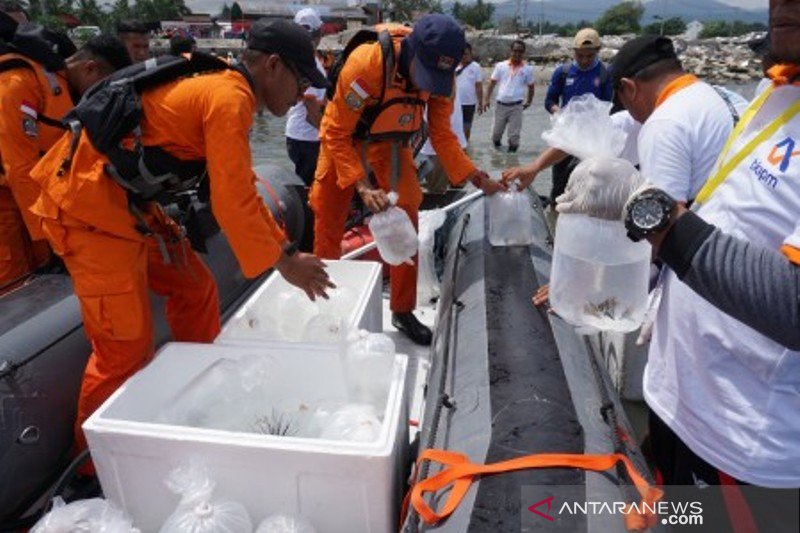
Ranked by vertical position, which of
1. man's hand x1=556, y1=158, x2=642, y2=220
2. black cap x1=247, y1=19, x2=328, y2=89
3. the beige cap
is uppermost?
black cap x1=247, y1=19, x2=328, y2=89

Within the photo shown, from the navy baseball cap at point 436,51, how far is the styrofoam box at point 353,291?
936 mm

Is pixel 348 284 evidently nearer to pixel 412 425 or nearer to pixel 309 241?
pixel 412 425

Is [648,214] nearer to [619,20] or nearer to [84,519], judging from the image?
[84,519]

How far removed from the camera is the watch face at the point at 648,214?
1.05 metres

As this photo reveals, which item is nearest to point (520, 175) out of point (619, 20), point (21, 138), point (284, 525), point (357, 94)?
point (357, 94)

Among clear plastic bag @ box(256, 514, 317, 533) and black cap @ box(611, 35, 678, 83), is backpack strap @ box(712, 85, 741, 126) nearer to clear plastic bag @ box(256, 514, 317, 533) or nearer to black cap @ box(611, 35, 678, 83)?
black cap @ box(611, 35, 678, 83)

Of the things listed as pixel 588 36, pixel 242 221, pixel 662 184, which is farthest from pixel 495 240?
pixel 588 36

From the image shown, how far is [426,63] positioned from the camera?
2611 millimetres

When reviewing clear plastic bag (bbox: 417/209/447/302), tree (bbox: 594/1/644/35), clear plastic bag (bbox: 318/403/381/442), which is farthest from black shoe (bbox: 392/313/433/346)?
tree (bbox: 594/1/644/35)

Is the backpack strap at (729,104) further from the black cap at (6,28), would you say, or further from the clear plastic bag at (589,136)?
the black cap at (6,28)

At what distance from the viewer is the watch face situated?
1052mm

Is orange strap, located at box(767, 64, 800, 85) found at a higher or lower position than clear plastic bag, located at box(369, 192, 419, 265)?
higher

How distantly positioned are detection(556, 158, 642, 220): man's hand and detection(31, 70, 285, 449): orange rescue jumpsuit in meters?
0.95

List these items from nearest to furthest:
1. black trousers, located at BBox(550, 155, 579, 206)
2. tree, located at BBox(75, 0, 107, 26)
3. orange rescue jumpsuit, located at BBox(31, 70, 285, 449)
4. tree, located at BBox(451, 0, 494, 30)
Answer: orange rescue jumpsuit, located at BBox(31, 70, 285, 449) → black trousers, located at BBox(550, 155, 579, 206) → tree, located at BBox(75, 0, 107, 26) → tree, located at BBox(451, 0, 494, 30)
